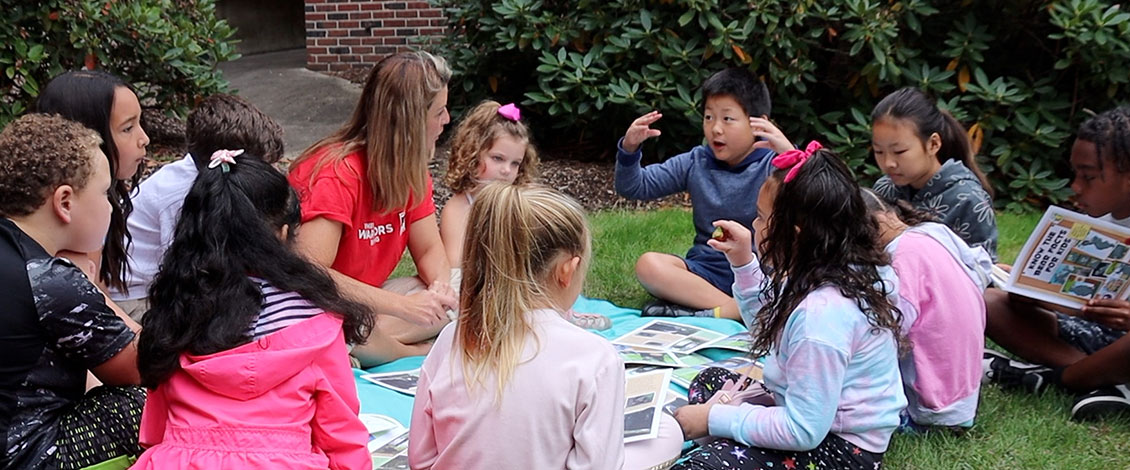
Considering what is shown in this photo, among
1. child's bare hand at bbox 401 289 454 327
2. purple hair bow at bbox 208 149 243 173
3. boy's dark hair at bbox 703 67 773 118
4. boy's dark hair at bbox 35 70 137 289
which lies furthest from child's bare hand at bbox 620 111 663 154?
purple hair bow at bbox 208 149 243 173

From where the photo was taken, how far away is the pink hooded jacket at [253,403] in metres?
2.36

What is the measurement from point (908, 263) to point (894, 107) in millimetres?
1139

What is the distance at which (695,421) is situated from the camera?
9.82 feet

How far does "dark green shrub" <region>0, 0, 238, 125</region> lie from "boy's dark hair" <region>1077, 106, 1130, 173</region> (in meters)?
5.39

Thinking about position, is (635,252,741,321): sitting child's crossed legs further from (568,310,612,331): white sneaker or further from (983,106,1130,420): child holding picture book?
(983,106,1130,420): child holding picture book

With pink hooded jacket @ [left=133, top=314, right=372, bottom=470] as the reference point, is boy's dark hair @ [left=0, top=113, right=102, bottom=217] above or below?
above

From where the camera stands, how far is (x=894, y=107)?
4164 mm

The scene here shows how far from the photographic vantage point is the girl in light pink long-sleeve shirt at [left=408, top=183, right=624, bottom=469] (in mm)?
2326

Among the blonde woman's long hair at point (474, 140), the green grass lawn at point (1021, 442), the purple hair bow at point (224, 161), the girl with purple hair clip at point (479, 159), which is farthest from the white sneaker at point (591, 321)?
the purple hair bow at point (224, 161)

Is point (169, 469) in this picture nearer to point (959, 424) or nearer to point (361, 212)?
point (361, 212)

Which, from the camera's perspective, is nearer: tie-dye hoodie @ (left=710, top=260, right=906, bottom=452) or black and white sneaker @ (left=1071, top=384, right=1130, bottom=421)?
tie-dye hoodie @ (left=710, top=260, right=906, bottom=452)

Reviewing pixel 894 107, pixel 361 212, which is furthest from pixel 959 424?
pixel 361 212

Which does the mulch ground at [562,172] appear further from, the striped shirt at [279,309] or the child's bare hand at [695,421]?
the striped shirt at [279,309]

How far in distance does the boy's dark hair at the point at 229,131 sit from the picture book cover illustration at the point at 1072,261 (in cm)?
282
